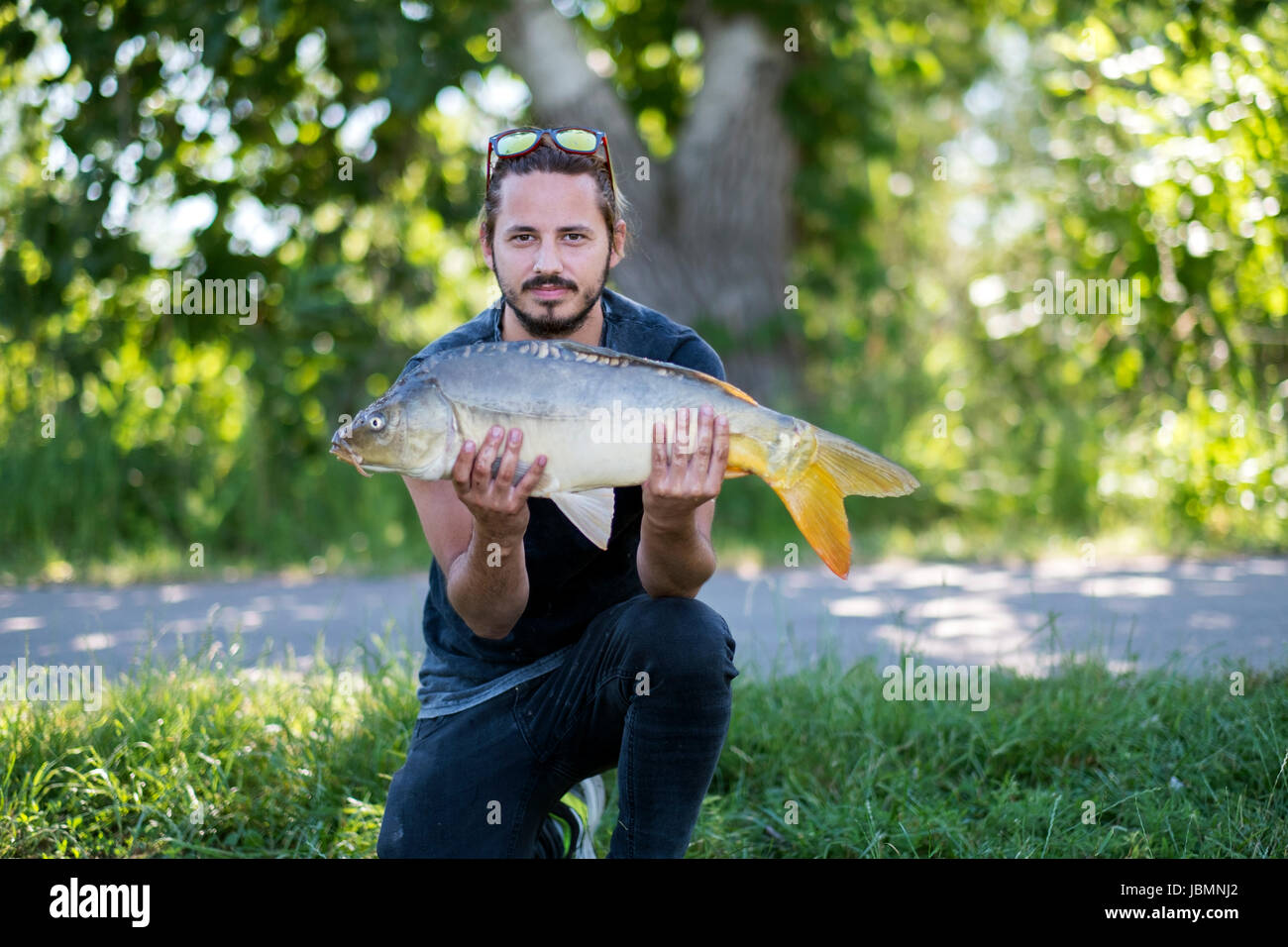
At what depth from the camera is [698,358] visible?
293cm

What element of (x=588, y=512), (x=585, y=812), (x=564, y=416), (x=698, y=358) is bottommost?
(x=585, y=812)

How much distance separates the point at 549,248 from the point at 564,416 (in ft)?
1.76

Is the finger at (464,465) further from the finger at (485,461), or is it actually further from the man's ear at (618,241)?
the man's ear at (618,241)

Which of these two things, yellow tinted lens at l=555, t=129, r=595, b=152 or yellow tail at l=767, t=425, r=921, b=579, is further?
yellow tinted lens at l=555, t=129, r=595, b=152

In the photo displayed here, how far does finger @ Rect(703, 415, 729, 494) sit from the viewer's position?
245cm

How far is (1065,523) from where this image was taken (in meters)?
7.91

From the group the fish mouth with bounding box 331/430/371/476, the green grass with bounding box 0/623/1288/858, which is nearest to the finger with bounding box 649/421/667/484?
the fish mouth with bounding box 331/430/371/476

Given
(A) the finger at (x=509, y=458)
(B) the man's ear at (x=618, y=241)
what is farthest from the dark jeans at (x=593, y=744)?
(B) the man's ear at (x=618, y=241)

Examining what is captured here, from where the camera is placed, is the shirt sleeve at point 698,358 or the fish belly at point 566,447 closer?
the fish belly at point 566,447

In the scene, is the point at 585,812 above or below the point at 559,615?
below

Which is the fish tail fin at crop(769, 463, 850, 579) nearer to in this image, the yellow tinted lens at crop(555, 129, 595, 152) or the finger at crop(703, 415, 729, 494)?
the finger at crop(703, 415, 729, 494)

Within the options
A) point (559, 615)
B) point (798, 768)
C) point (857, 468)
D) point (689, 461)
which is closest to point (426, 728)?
point (559, 615)

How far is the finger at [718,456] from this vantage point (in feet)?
8.04

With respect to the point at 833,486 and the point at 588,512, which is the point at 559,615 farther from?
the point at 833,486
